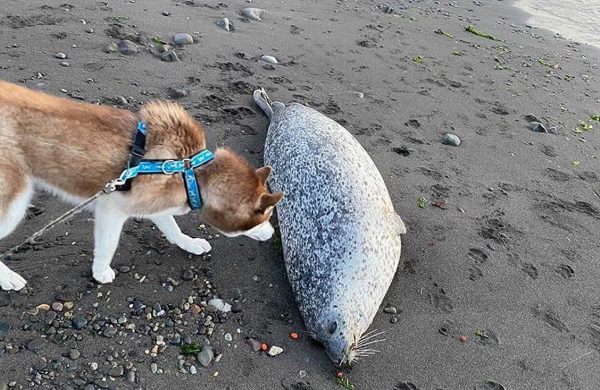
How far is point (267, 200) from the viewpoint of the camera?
359 cm

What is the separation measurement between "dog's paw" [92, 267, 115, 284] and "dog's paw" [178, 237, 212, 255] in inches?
23.9

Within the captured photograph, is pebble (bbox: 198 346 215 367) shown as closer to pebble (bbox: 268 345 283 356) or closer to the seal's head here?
pebble (bbox: 268 345 283 356)

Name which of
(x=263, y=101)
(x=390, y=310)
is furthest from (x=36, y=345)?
(x=263, y=101)

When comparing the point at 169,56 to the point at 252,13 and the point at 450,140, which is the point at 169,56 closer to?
the point at 252,13

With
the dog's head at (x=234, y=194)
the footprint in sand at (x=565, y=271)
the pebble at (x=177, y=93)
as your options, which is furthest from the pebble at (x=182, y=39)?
the footprint in sand at (x=565, y=271)

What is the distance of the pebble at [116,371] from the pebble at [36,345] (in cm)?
47

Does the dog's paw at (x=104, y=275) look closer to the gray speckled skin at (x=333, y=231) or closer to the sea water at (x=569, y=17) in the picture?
the gray speckled skin at (x=333, y=231)

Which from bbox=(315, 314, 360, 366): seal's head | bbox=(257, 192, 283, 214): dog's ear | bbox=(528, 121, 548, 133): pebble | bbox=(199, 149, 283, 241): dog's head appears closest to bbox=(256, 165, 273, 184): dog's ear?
bbox=(199, 149, 283, 241): dog's head

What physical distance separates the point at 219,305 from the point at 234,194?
0.89 metres

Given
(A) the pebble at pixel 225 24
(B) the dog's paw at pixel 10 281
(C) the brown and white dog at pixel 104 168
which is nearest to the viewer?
(C) the brown and white dog at pixel 104 168

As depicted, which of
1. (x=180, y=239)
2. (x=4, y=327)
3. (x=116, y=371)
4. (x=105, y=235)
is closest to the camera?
(x=116, y=371)

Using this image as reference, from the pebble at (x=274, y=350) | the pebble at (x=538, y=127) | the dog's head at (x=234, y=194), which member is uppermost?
the dog's head at (x=234, y=194)

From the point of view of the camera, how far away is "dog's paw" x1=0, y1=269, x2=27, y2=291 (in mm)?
3678

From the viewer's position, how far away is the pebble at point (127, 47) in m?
6.66
